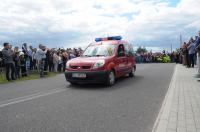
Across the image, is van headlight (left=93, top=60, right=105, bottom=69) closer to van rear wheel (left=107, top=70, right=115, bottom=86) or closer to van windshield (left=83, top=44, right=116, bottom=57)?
van rear wheel (left=107, top=70, right=115, bottom=86)

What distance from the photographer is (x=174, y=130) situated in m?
5.29

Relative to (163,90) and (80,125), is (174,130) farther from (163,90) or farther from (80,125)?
(163,90)

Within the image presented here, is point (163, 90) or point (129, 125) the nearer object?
point (129, 125)

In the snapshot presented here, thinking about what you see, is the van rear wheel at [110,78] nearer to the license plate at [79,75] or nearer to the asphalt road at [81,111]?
the license plate at [79,75]

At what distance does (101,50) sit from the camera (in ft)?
43.2

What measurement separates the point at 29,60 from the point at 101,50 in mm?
8693

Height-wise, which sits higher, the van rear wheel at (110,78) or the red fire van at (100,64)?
the red fire van at (100,64)

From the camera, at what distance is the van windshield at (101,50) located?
1291 centimetres

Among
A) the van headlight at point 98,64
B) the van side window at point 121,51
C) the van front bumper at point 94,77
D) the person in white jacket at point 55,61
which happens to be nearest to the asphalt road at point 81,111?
the van front bumper at point 94,77

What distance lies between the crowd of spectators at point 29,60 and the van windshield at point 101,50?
15.6 feet

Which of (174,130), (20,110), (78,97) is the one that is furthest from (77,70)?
(174,130)

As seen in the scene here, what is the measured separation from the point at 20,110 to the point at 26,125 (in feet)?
5.04

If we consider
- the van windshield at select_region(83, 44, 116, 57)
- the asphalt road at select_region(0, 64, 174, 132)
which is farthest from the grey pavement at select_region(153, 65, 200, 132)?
the van windshield at select_region(83, 44, 116, 57)

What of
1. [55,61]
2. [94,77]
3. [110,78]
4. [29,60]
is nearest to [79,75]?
[94,77]
